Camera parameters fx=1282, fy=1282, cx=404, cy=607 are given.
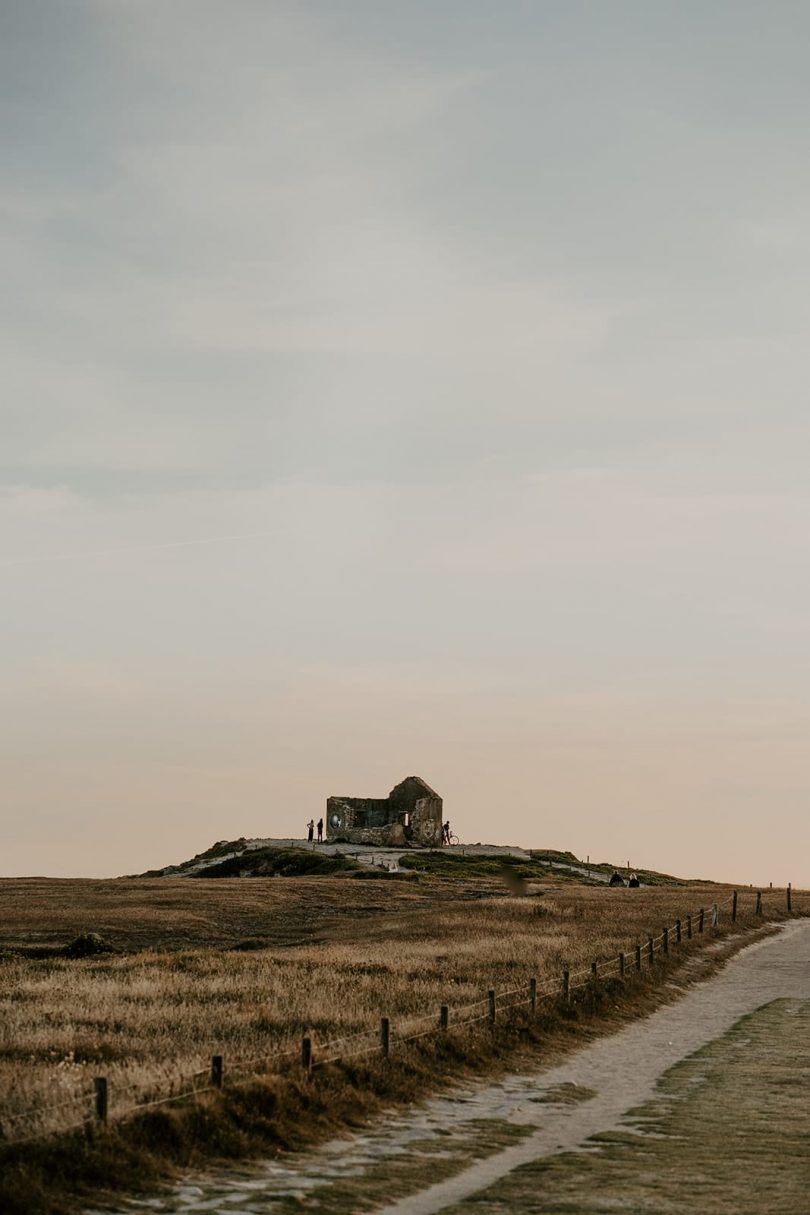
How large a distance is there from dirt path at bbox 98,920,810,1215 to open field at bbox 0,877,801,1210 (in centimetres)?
141

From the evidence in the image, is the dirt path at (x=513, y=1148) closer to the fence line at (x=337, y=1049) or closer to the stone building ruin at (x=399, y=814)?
the fence line at (x=337, y=1049)

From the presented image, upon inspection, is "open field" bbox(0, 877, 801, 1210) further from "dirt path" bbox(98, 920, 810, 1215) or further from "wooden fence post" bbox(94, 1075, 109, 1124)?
"dirt path" bbox(98, 920, 810, 1215)

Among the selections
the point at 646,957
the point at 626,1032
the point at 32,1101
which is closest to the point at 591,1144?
the point at 32,1101

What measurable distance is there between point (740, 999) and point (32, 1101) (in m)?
23.6

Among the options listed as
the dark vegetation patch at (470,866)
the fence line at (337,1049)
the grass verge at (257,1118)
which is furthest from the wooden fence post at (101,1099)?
the dark vegetation patch at (470,866)

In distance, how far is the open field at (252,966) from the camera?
2194 centimetres

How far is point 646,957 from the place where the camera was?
4044 centimetres

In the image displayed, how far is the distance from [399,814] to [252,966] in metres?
81.6

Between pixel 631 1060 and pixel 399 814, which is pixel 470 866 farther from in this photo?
pixel 631 1060

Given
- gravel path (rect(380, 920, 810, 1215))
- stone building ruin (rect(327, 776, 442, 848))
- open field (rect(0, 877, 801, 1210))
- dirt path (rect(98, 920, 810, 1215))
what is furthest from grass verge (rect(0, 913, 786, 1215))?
stone building ruin (rect(327, 776, 442, 848))

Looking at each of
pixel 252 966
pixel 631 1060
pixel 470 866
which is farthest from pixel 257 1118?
pixel 470 866

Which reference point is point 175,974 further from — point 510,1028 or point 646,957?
point 646,957

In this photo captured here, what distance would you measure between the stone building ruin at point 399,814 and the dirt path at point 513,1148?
87273 mm

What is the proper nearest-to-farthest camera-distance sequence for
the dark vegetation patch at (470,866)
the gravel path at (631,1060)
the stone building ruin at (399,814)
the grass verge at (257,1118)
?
1. the grass verge at (257,1118)
2. the gravel path at (631,1060)
3. the dark vegetation patch at (470,866)
4. the stone building ruin at (399,814)
